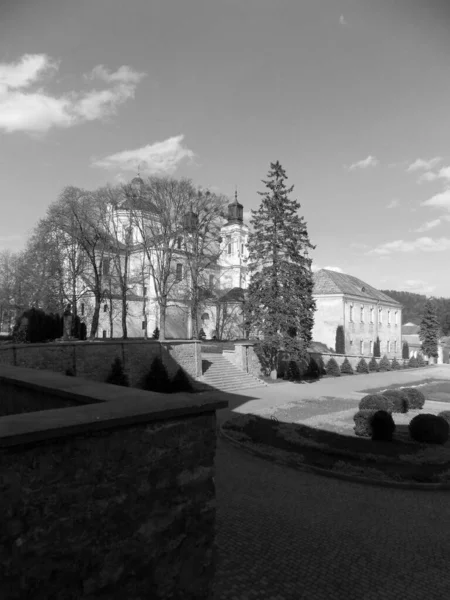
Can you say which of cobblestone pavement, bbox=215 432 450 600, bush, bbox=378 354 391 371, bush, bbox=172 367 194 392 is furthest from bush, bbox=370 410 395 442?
bush, bbox=378 354 391 371

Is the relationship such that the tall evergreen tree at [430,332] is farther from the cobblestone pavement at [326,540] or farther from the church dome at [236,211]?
the cobblestone pavement at [326,540]

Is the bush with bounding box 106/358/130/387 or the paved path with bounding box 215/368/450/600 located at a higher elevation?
the bush with bounding box 106/358/130/387

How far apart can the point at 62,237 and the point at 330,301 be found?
28.1 meters

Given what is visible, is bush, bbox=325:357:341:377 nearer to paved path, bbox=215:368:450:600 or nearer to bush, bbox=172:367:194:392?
bush, bbox=172:367:194:392

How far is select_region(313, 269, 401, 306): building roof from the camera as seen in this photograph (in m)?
45.9

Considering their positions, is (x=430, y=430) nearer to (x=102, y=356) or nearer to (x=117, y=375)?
(x=117, y=375)

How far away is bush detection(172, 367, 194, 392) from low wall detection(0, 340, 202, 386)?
1228 mm

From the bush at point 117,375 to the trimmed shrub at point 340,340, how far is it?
28.7m

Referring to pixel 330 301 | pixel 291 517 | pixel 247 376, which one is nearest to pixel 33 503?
pixel 291 517

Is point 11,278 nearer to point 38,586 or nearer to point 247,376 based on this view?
point 247,376

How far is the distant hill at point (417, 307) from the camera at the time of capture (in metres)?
102

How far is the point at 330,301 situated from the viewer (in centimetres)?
4541

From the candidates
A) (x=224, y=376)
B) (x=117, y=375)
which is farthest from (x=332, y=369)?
(x=117, y=375)

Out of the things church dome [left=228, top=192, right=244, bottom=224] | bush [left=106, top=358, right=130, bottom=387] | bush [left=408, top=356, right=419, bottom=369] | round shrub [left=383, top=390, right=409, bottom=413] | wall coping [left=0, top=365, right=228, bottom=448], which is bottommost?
bush [left=408, top=356, right=419, bottom=369]
